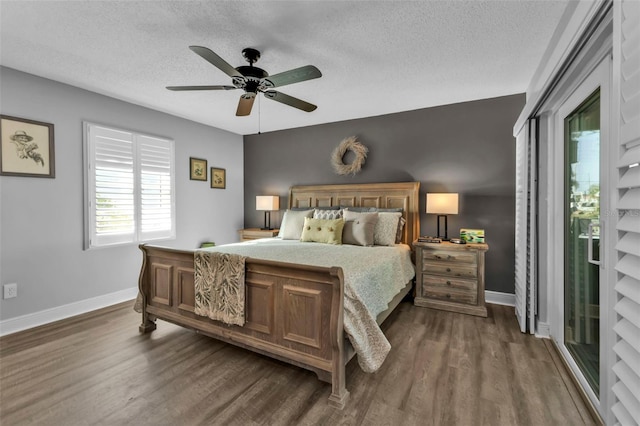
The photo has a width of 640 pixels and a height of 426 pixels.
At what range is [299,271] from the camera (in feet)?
6.57

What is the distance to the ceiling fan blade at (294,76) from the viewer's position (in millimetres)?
2019

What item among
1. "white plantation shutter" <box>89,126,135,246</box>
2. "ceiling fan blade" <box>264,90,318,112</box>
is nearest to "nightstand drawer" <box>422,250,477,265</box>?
"ceiling fan blade" <box>264,90,318,112</box>

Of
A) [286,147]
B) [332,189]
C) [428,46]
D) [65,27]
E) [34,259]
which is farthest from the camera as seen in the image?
[286,147]

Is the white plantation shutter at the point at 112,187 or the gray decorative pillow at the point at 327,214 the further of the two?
the gray decorative pillow at the point at 327,214

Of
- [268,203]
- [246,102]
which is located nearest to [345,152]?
[268,203]

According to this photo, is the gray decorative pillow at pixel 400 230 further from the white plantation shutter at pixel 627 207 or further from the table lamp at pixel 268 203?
the white plantation shutter at pixel 627 207

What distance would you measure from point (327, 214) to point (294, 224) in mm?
473

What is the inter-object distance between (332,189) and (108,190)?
2937mm

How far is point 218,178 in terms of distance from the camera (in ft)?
16.6

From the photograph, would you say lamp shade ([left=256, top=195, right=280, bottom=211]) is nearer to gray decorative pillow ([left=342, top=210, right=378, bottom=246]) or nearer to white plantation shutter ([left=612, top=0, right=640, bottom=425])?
gray decorative pillow ([left=342, top=210, right=378, bottom=246])

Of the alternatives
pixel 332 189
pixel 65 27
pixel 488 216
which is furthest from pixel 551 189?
pixel 65 27

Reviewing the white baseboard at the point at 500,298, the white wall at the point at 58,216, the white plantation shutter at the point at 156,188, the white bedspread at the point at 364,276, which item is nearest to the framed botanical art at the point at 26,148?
the white wall at the point at 58,216

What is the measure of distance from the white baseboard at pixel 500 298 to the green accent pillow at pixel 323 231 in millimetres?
2002

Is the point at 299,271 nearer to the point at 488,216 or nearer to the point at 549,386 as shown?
the point at 549,386
